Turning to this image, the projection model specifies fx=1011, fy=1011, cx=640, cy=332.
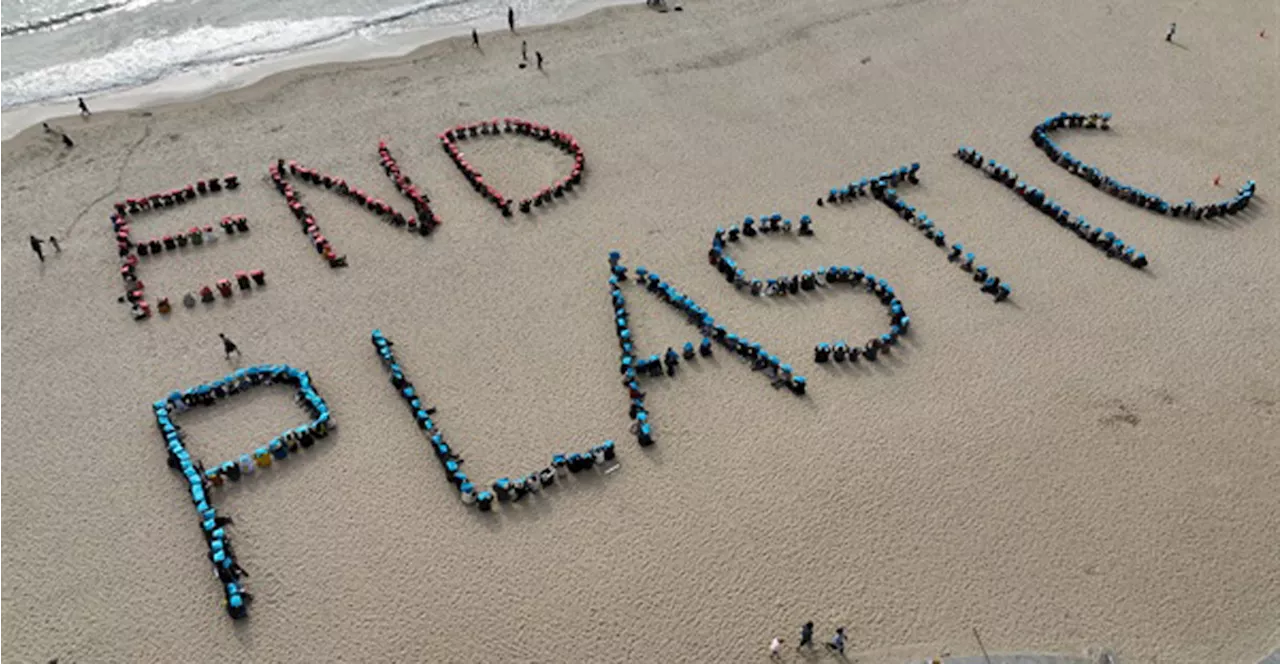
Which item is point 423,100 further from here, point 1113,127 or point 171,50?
point 1113,127

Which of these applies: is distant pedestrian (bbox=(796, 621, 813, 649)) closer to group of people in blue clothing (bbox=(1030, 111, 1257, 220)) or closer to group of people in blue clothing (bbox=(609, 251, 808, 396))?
group of people in blue clothing (bbox=(609, 251, 808, 396))

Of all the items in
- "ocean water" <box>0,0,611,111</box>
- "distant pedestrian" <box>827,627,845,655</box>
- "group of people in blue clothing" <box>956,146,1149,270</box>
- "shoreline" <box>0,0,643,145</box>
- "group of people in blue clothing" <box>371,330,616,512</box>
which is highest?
"ocean water" <box>0,0,611,111</box>

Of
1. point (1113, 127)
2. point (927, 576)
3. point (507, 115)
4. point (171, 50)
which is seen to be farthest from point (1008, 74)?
point (171, 50)

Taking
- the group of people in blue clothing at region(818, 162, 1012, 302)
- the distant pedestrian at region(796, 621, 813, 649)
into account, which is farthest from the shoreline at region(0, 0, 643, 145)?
the distant pedestrian at region(796, 621, 813, 649)

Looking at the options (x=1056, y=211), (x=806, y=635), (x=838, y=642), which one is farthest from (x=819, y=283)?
(x=806, y=635)

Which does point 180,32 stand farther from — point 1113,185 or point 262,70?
point 1113,185
